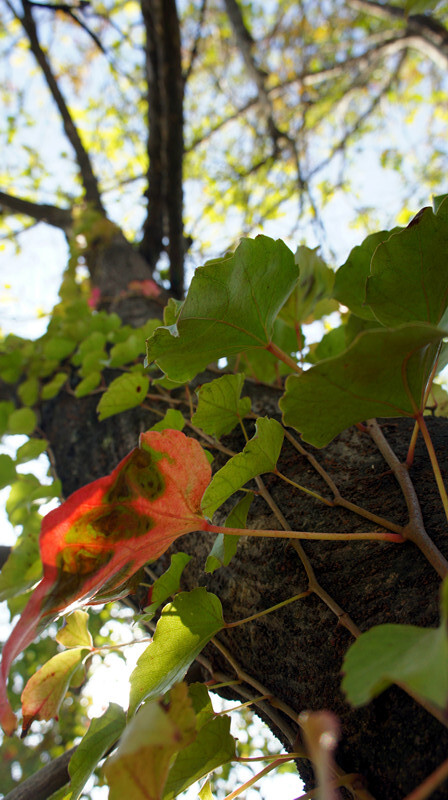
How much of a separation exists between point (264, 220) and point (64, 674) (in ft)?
10.1

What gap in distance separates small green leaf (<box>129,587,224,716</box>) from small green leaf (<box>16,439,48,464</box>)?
765 millimetres

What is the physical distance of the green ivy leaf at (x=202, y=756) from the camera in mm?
436

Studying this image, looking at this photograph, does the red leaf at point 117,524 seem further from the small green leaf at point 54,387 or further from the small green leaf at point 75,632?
the small green leaf at point 54,387

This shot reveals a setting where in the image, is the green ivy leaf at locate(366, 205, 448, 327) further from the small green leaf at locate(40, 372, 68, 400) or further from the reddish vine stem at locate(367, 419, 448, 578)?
the small green leaf at locate(40, 372, 68, 400)

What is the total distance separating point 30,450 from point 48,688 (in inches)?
25.5

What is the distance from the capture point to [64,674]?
0.61m

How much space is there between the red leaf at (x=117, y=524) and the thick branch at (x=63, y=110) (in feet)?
7.83

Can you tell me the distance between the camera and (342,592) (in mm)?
465

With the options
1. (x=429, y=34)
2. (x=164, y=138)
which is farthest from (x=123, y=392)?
(x=429, y=34)

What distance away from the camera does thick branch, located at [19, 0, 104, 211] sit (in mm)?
2514

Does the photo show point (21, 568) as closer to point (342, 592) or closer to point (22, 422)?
point (22, 422)

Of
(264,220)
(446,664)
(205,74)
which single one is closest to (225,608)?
(446,664)

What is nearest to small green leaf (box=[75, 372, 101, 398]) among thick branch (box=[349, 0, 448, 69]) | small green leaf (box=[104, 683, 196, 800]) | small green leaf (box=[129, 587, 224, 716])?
small green leaf (box=[129, 587, 224, 716])

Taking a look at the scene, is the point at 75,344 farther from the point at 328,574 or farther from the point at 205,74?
the point at 205,74
